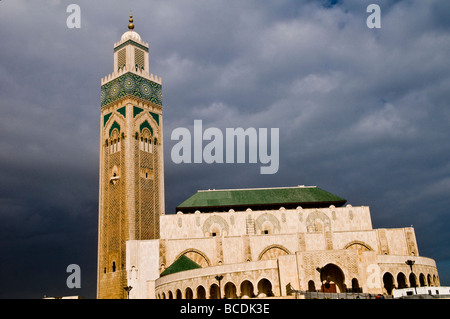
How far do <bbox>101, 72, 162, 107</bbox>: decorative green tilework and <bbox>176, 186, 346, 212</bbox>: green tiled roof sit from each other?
12.5 m

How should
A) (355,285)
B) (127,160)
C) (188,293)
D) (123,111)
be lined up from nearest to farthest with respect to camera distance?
1. (355,285)
2. (188,293)
3. (127,160)
4. (123,111)

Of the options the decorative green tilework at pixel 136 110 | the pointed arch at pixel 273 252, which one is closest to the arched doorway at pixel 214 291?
the pointed arch at pixel 273 252

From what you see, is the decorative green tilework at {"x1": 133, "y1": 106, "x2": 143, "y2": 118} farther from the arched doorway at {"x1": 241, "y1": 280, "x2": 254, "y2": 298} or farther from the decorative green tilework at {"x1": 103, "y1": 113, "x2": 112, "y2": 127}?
the arched doorway at {"x1": 241, "y1": 280, "x2": 254, "y2": 298}

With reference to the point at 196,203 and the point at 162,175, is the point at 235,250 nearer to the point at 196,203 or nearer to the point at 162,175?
the point at 196,203

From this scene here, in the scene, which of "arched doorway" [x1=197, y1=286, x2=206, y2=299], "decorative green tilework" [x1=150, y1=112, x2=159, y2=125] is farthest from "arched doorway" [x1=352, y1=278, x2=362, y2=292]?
"decorative green tilework" [x1=150, y1=112, x2=159, y2=125]

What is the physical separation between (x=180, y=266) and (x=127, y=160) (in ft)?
42.8

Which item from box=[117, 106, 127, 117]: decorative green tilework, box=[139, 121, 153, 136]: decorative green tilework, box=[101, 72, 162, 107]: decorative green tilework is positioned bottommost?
box=[139, 121, 153, 136]: decorative green tilework

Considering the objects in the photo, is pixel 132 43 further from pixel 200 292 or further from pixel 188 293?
pixel 200 292

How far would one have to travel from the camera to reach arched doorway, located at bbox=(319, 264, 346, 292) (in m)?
33.2

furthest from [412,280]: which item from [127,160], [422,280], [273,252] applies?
[127,160]

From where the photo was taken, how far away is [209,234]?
41.3 metres

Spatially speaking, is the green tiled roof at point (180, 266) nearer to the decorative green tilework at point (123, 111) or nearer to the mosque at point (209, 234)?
the mosque at point (209, 234)

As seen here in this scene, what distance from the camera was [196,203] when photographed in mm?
43062
